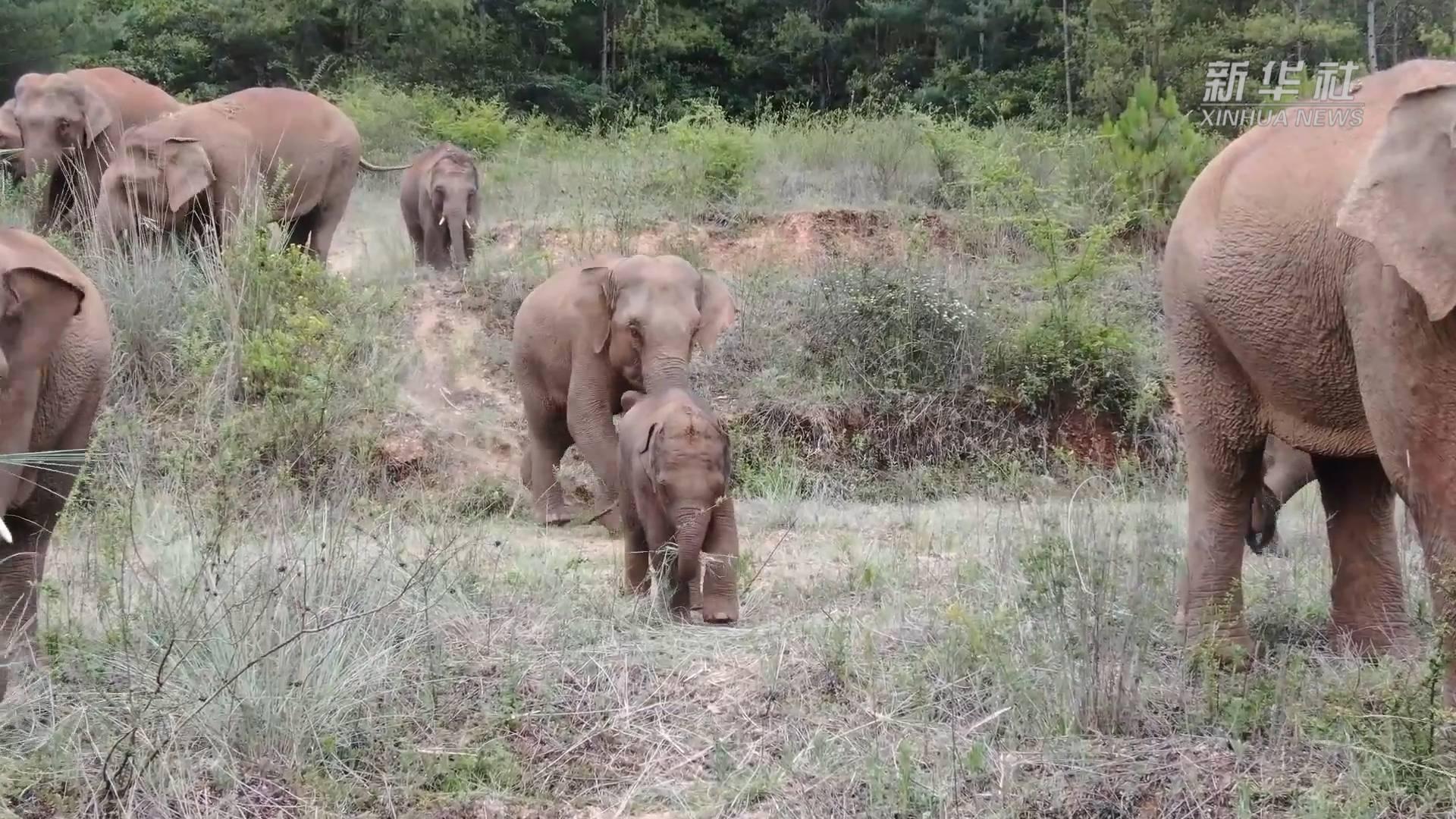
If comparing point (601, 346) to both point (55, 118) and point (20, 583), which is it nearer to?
point (20, 583)

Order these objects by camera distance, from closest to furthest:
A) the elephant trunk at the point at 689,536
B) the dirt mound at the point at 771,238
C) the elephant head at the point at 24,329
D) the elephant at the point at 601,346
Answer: the elephant head at the point at 24,329 → the elephant trunk at the point at 689,536 → the elephant at the point at 601,346 → the dirt mound at the point at 771,238

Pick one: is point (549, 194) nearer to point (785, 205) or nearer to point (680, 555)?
point (785, 205)

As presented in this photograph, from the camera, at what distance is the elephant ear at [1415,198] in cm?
427

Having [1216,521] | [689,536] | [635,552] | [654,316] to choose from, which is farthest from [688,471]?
[1216,521]

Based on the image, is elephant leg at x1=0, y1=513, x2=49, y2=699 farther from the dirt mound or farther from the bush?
the dirt mound

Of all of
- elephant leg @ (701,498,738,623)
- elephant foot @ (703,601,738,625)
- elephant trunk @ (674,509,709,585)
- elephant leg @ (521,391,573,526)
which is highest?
elephant trunk @ (674,509,709,585)

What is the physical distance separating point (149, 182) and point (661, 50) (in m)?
20.5

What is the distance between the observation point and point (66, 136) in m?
13.5

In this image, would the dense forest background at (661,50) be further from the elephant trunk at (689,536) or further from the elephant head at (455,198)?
the elephant trunk at (689,536)

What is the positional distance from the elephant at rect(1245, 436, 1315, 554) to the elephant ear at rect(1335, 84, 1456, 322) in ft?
10.9

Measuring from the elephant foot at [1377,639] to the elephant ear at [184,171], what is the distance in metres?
9.69

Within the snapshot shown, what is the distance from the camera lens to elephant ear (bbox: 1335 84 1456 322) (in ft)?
14.0

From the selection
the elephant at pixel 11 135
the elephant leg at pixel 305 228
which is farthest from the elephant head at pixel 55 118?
the elephant leg at pixel 305 228

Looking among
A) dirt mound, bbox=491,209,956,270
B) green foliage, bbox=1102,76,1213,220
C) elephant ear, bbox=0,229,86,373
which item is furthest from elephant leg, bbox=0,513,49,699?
green foliage, bbox=1102,76,1213,220
